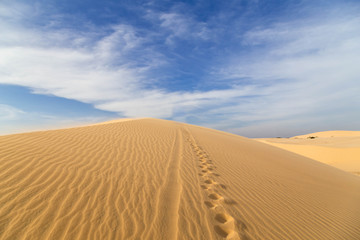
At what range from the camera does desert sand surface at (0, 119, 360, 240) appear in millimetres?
2777

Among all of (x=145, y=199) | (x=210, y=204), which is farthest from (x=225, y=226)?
(x=145, y=199)

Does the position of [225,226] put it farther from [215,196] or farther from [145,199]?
[145,199]

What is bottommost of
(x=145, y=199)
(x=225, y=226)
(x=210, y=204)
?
(x=225, y=226)

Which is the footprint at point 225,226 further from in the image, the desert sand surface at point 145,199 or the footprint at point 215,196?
the footprint at point 215,196

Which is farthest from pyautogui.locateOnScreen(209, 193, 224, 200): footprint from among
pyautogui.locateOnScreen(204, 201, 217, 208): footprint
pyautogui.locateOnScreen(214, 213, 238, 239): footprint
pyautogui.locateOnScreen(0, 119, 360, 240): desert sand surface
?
pyautogui.locateOnScreen(214, 213, 238, 239): footprint

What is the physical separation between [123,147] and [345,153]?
76.3 feet

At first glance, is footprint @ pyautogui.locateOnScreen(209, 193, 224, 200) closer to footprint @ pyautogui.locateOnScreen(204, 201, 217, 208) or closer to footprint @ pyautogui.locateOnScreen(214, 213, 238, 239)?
footprint @ pyautogui.locateOnScreen(204, 201, 217, 208)

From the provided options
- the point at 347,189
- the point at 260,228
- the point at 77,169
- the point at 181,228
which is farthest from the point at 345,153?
the point at 77,169

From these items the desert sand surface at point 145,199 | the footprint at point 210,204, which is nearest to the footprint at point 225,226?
the desert sand surface at point 145,199

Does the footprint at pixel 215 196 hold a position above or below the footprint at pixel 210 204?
above

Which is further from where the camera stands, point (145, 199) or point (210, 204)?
point (210, 204)

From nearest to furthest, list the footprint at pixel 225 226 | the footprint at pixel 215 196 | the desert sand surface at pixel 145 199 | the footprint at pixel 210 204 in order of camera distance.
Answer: the desert sand surface at pixel 145 199, the footprint at pixel 225 226, the footprint at pixel 210 204, the footprint at pixel 215 196

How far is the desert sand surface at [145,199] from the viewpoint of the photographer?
2.78 metres

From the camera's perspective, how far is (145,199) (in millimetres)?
3592
